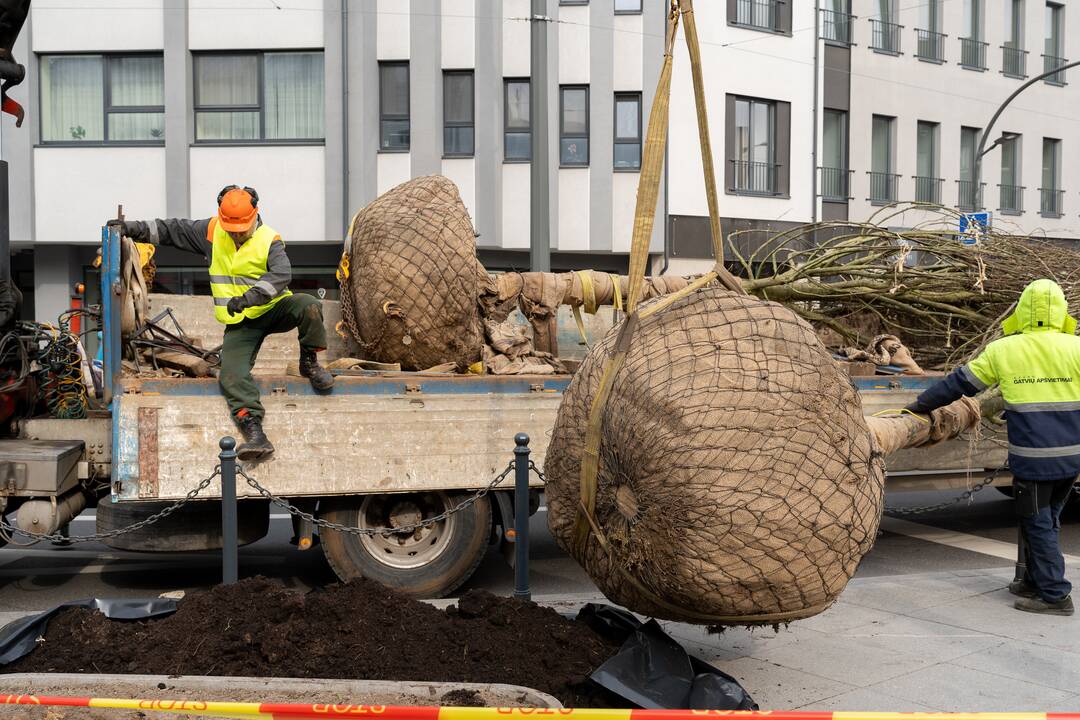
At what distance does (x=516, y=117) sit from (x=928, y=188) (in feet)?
43.1

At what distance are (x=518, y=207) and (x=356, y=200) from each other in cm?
349

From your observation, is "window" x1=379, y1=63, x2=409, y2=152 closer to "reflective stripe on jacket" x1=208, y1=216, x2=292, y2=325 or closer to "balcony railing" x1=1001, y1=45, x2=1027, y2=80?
"reflective stripe on jacket" x1=208, y1=216, x2=292, y2=325

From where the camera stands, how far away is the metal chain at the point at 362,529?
7.36 m

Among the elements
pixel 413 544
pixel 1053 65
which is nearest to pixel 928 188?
pixel 1053 65

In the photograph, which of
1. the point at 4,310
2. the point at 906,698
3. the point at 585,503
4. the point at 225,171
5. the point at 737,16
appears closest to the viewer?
the point at 585,503

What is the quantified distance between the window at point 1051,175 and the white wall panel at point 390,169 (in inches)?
843

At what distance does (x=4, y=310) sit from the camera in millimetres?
8430

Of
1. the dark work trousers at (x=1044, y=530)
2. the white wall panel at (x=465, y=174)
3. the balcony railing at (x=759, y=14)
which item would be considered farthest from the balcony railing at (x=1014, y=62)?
the dark work trousers at (x=1044, y=530)

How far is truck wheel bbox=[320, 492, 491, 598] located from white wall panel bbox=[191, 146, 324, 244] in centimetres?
1618

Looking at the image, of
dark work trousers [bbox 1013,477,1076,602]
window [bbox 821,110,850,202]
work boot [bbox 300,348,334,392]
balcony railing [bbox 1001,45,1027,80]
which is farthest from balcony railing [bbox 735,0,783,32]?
work boot [bbox 300,348,334,392]

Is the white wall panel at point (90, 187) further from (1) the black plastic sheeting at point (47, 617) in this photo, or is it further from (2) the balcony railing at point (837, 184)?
(1) the black plastic sheeting at point (47, 617)

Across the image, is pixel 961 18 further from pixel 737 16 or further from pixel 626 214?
pixel 626 214

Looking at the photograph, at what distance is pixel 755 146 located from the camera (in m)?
26.6

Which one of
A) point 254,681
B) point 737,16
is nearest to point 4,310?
point 254,681
